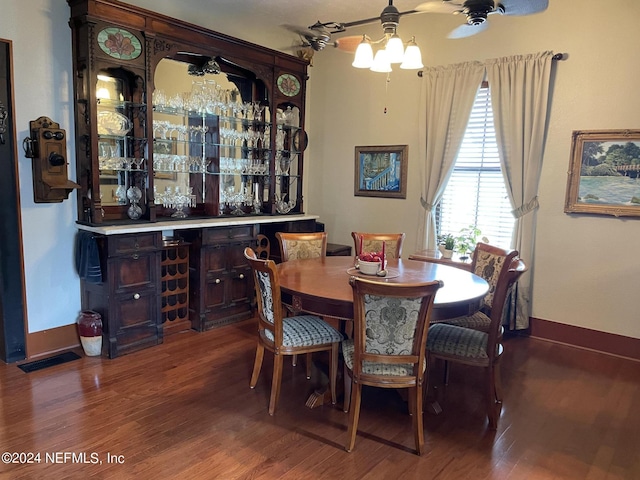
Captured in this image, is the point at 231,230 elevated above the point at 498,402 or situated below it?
above

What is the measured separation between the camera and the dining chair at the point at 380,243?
4.02 metres

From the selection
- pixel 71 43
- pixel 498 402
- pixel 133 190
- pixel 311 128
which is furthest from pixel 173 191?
pixel 498 402

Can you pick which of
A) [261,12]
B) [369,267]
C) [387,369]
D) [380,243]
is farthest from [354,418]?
[261,12]

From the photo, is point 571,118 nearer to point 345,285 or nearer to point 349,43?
point 349,43

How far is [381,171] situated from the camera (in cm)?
517

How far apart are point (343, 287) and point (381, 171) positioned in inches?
107

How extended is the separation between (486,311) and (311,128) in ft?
10.6

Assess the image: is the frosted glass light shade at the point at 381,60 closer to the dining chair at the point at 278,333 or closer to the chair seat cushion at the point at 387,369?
the dining chair at the point at 278,333

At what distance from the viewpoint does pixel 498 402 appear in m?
2.94

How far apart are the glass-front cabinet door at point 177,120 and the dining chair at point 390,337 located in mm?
2275

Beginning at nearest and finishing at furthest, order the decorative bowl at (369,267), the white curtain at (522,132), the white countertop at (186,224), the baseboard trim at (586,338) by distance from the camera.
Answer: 1. the decorative bowl at (369,267)
2. the white countertop at (186,224)
3. the baseboard trim at (586,338)
4. the white curtain at (522,132)

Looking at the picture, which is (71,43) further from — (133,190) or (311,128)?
(311,128)

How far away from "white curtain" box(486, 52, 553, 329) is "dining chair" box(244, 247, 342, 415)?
2188 mm

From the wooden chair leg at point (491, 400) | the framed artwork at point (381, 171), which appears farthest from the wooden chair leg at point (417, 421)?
the framed artwork at point (381, 171)
